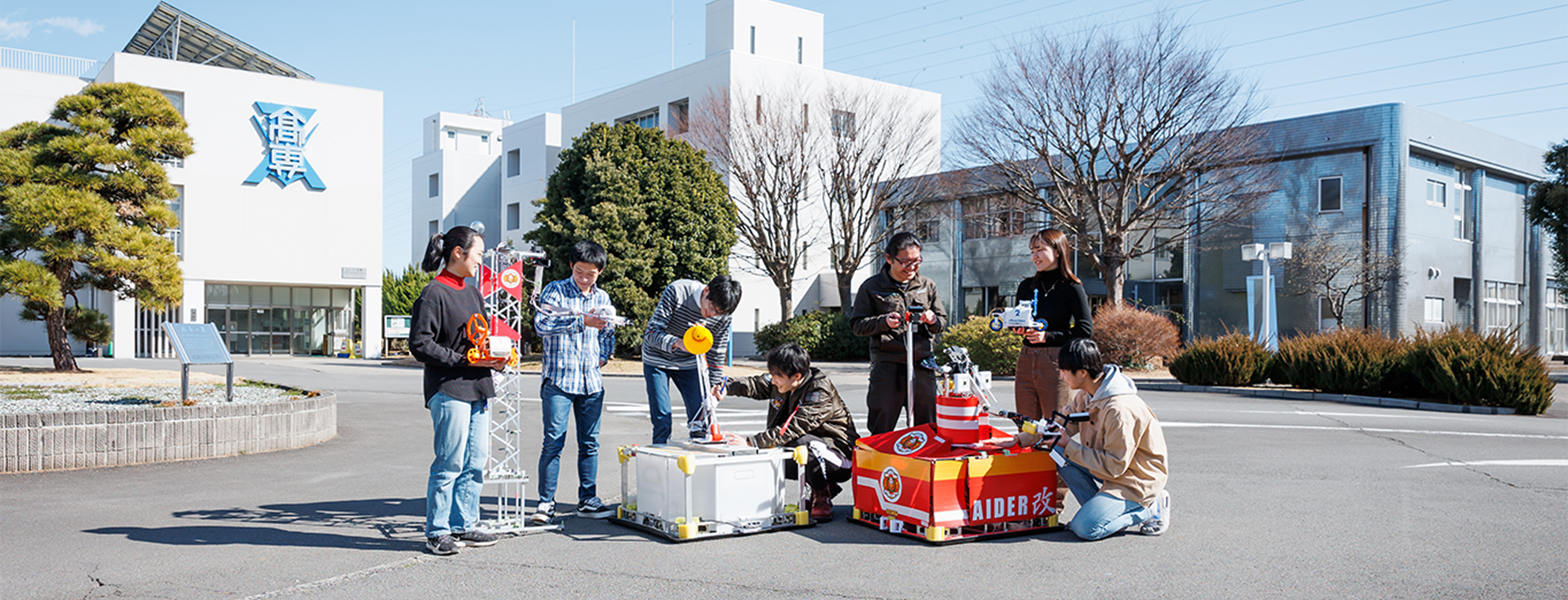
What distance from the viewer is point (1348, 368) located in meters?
17.3

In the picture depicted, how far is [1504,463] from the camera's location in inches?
346

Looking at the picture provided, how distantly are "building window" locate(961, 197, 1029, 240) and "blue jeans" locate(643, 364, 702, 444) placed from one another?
2635 centimetres

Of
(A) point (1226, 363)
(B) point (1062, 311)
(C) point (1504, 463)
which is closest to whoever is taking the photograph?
(B) point (1062, 311)

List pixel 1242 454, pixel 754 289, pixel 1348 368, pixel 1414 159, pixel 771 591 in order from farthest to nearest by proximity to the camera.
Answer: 1. pixel 754 289
2. pixel 1414 159
3. pixel 1348 368
4. pixel 1242 454
5. pixel 771 591

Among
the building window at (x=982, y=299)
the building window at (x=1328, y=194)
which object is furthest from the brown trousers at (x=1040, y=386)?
the building window at (x=982, y=299)

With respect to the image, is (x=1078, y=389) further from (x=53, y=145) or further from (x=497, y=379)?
(x=53, y=145)

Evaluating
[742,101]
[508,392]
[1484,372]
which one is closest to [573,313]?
[508,392]

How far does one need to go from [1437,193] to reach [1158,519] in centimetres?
3123

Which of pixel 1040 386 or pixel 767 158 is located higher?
pixel 767 158

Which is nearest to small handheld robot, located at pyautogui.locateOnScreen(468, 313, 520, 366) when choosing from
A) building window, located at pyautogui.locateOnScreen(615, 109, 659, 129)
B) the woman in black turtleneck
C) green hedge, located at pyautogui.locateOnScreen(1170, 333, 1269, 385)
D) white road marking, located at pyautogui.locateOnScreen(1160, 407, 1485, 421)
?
the woman in black turtleneck

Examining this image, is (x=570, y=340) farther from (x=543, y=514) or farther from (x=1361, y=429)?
(x=1361, y=429)

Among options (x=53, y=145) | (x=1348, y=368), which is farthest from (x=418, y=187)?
(x=1348, y=368)

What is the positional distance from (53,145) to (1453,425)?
2169cm

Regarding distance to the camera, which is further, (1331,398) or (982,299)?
(982,299)
